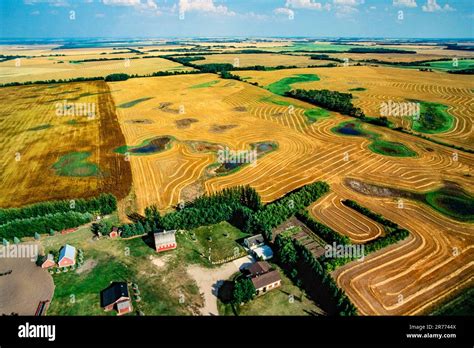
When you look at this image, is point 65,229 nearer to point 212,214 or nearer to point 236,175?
point 212,214

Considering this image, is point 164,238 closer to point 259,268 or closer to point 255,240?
point 255,240

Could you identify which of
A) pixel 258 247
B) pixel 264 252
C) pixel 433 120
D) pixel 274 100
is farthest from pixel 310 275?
pixel 274 100

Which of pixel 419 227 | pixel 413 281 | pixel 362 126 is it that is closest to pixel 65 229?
pixel 413 281

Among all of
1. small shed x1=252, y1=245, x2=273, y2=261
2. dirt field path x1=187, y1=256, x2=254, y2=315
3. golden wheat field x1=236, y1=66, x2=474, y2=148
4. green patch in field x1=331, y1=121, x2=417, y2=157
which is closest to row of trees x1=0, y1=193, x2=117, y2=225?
dirt field path x1=187, y1=256, x2=254, y2=315

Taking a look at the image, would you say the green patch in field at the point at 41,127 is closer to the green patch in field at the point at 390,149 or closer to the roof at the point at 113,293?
the roof at the point at 113,293

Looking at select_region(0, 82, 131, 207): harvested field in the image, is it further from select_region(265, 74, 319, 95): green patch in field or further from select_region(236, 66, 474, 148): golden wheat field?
select_region(236, 66, 474, 148): golden wheat field

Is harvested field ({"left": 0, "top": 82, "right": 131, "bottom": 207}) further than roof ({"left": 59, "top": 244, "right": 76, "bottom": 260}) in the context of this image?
Yes
